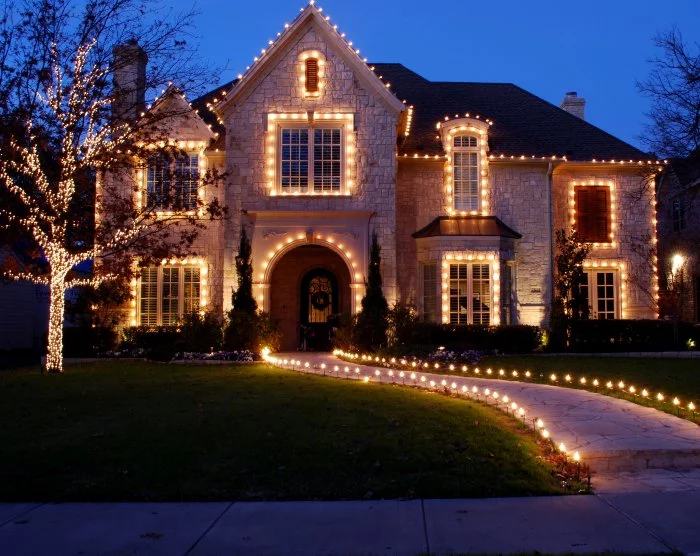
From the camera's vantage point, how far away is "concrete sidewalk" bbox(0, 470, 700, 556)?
4898 millimetres

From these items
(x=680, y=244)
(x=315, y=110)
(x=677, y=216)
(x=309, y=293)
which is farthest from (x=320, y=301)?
(x=677, y=216)

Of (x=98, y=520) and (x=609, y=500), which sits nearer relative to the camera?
(x=98, y=520)

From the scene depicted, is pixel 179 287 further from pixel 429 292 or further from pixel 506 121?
pixel 506 121

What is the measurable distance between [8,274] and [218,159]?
24.3 feet

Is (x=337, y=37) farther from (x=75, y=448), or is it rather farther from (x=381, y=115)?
(x=75, y=448)

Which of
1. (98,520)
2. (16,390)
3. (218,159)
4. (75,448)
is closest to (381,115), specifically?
(218,159)

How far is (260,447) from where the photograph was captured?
7523mm

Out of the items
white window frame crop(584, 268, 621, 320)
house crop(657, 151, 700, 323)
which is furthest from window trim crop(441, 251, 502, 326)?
house crop(657, 151, 700, 323)

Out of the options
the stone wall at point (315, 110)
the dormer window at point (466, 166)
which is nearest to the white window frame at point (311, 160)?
the stone wall at point (315, 110)

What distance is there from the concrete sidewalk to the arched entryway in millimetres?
16787

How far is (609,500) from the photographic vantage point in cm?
602

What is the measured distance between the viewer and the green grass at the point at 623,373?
11.1m

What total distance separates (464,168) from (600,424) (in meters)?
14.3

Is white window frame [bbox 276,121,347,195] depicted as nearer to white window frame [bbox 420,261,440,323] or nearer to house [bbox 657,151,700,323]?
white window frame [bbox 420,261,440,323]
